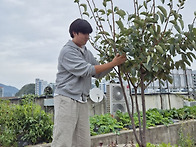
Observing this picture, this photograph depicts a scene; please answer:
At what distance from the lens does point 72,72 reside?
1.51m

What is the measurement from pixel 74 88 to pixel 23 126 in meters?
1.89

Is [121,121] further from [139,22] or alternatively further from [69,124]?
[139,22]

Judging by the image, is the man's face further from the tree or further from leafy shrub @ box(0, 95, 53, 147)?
leafy shrub @ box(0, 95, 53, 147)

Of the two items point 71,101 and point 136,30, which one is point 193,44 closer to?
point 136,30

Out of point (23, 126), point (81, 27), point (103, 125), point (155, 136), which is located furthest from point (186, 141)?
point (23, 126)

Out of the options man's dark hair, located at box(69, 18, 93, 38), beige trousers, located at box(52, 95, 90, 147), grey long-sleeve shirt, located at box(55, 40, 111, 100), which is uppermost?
man's dark hair, located at box(69, 18, 93, 38)

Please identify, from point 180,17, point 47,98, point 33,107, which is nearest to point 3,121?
point 33,107

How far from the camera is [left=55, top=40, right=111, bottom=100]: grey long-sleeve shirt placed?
4.84 feet

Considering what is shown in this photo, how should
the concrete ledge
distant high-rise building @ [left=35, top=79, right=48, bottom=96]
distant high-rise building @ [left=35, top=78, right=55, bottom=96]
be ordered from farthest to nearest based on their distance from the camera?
distant high-rise building @ [left=35, top=79, right=48, bottom=96] < distant high-rise building @ [left=35, top=78, right=55, bottom=96] < the concrete ledge

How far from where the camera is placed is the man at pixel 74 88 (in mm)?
1472

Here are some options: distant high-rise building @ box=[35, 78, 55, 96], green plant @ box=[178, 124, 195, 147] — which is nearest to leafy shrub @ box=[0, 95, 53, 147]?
distant high-rise building @ box=[35, 78, 55, 96]

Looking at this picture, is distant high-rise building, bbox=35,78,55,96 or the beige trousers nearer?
the beige trousers

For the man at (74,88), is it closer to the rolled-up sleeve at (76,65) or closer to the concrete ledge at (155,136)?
the rolled-up sleeve at (76,65)

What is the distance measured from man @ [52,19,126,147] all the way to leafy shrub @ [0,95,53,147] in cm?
149
